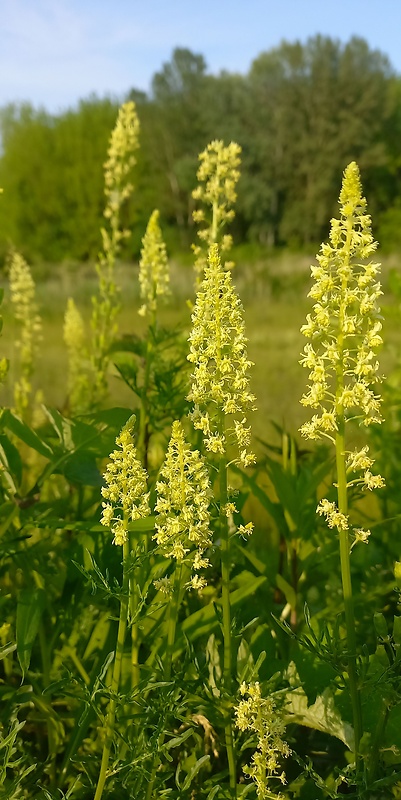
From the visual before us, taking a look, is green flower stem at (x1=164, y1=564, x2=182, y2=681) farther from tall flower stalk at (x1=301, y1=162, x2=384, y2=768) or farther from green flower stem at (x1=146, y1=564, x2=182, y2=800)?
tall flower stalk at (x1=301, y1=162, x2=384, y2=768)

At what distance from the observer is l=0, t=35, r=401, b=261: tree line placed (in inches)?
806

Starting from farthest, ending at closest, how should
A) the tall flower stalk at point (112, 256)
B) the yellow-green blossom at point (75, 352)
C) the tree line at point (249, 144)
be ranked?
the tree line at point (249, 144) < the yellow-green blossom at point (75, 352) < the tall flower stalk at point (112, 256)

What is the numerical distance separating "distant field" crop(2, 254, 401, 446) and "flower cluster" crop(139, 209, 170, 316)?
0.28 ft

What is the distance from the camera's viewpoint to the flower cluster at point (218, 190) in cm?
170

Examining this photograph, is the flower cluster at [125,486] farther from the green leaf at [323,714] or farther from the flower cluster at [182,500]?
the green leaf at [323,714]

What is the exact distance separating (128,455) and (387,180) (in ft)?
84.8

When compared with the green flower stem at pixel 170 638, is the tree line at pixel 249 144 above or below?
above

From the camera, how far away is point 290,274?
14492 mm

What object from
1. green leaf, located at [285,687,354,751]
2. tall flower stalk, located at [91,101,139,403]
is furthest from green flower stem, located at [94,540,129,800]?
tall flower stalk, located at [91,101,139,403]

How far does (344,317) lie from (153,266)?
938mm

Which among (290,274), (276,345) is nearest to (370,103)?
(290,274)

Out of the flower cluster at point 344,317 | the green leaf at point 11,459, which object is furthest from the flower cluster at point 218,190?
the flower cluster at point 344,317

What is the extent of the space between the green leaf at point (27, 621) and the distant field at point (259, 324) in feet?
1.82

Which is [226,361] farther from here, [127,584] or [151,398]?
[151,398]
